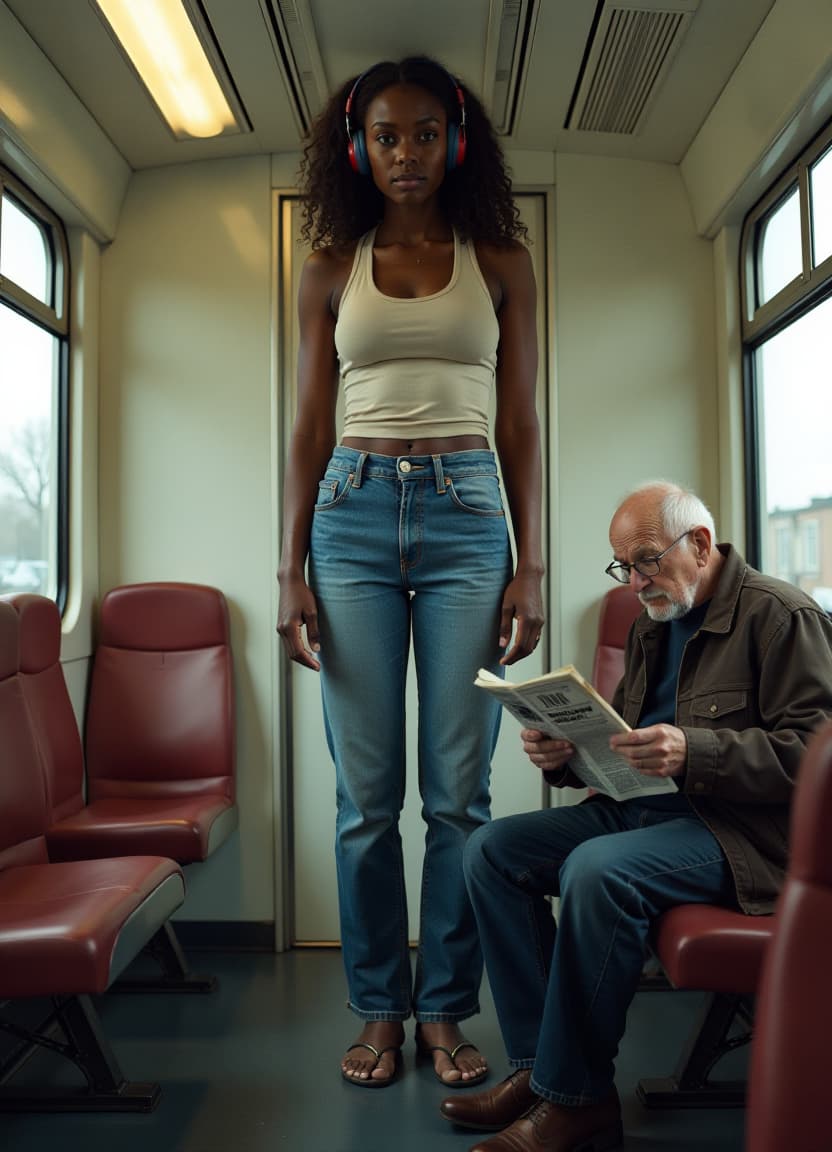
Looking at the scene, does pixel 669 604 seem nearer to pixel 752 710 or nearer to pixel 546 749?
pixel 752 710

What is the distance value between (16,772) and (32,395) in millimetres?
1351

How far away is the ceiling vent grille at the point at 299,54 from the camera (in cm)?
278

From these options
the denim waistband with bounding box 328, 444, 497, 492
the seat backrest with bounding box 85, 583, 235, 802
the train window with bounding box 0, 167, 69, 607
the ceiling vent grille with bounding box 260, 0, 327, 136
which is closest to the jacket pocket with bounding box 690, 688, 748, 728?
the denim waistband with bounding box 328, 444, 497, 492

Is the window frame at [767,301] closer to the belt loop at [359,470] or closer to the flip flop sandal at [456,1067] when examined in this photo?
the belt loop at [359,470]

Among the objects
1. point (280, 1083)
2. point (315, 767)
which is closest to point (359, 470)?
point (280, 1083)

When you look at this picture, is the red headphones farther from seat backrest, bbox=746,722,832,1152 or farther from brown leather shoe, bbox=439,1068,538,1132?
brown leather shoe, bbox=439,1068,538,1132

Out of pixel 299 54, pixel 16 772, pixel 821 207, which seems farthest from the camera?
pixel 299 54

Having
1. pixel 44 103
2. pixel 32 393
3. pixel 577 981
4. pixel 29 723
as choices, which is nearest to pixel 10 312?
pixel 32 393

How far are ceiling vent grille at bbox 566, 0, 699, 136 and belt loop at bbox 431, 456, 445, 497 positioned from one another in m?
1.38

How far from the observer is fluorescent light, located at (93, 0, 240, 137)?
2.82m

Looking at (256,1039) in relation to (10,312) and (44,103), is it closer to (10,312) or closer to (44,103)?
(10,312)

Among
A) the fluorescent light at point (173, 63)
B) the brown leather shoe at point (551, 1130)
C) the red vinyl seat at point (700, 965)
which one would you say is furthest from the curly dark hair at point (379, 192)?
the brown leather shoe at point (551, 1130)

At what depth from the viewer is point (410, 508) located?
229 centimetres

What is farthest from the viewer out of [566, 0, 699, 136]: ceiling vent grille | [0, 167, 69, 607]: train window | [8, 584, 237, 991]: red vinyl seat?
[8, 584, 237, 991]: red vinyl seat
